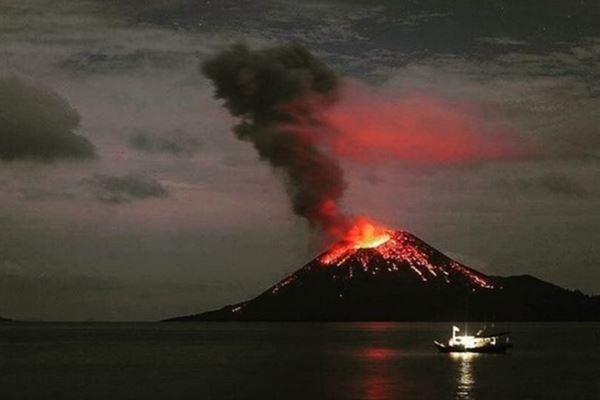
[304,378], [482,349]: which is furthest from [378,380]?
[482,349]

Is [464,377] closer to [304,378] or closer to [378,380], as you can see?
[378,380]

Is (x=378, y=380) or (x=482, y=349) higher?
(x=482, y=349)

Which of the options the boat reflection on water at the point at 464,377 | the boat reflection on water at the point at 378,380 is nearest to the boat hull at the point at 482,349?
the boat reflection on water at the point at 464,377

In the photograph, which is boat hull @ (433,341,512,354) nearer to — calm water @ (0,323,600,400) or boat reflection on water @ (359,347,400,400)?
calm water @ (0,323,600,400)

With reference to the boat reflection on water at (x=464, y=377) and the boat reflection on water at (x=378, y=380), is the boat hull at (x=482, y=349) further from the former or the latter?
the boat reflection on water at (x=378, y=380)

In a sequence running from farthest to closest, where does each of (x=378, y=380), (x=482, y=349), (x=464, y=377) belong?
(x=482, y=349) < (x=464, y=377) < (x=378, y=380)

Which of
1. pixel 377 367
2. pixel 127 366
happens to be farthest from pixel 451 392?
pixel 127 366

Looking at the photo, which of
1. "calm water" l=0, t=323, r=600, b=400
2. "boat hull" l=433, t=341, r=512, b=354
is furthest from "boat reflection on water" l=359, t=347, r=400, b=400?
"boat hull" l=433, t=341, r=512, b=354

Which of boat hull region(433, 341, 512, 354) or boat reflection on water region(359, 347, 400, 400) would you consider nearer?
boat reflection on water region(359, 347, 400, 400)

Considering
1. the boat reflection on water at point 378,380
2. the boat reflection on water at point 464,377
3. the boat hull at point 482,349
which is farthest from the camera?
the boat hull at point 482,349

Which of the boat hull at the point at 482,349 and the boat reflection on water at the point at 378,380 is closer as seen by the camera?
the boat reflection on water at the point at 378,380
